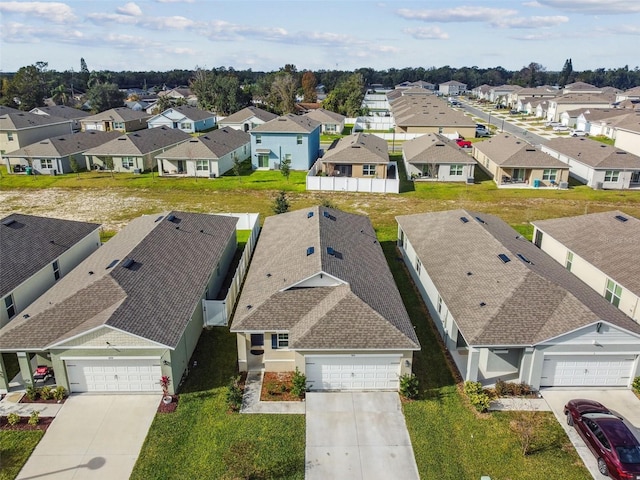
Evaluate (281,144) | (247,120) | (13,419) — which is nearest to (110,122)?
(247,120)

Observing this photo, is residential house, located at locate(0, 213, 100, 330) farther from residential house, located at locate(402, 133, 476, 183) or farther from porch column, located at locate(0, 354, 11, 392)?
residential house, located at locate(402, 133, 476, 183)

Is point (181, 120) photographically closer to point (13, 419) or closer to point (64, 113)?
point (64, 113)

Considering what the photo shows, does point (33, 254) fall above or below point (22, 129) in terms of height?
below

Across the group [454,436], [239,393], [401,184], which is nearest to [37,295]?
[239,393]

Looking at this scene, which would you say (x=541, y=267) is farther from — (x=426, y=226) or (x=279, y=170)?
(x=279, y=170)

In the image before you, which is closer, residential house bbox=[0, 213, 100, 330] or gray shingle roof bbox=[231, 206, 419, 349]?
gray shingle roof bbox=[231, 206, 419, 349]

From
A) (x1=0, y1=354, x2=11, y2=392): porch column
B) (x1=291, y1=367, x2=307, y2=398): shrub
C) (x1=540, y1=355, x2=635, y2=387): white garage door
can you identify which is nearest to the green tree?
(x1=0, y1=354, x2=11, y2=392): porch column
